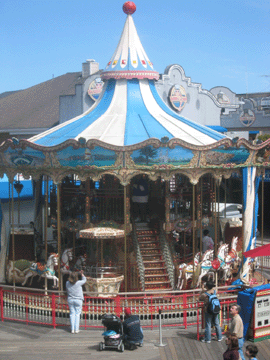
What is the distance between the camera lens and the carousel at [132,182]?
13.2 m

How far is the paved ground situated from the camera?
10.3 meters

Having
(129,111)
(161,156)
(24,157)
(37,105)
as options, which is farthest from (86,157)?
(37,105)

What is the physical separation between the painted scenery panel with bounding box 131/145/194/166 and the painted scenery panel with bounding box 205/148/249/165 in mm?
540

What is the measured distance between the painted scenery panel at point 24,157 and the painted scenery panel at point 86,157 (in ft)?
1.77

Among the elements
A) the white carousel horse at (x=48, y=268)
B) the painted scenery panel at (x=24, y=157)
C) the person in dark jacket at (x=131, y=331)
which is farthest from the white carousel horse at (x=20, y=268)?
the person in dark jacket at (x=131, y=331)

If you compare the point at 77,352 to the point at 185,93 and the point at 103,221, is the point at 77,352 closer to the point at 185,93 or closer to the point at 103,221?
the point at 103,221

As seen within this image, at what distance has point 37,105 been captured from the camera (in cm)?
4238

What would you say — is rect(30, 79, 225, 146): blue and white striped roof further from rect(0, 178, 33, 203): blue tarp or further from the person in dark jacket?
rect(0, 178, 33, 203): blue tarp

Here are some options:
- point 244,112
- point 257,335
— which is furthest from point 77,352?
point 244,112

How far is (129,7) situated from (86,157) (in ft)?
17.3

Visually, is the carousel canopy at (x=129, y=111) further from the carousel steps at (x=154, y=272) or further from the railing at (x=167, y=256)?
the carousel steps at (x=154, y=272)

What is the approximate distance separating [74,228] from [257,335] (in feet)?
19.3

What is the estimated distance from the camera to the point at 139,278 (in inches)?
564

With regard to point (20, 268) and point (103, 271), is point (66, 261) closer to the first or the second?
point (103, 271)
